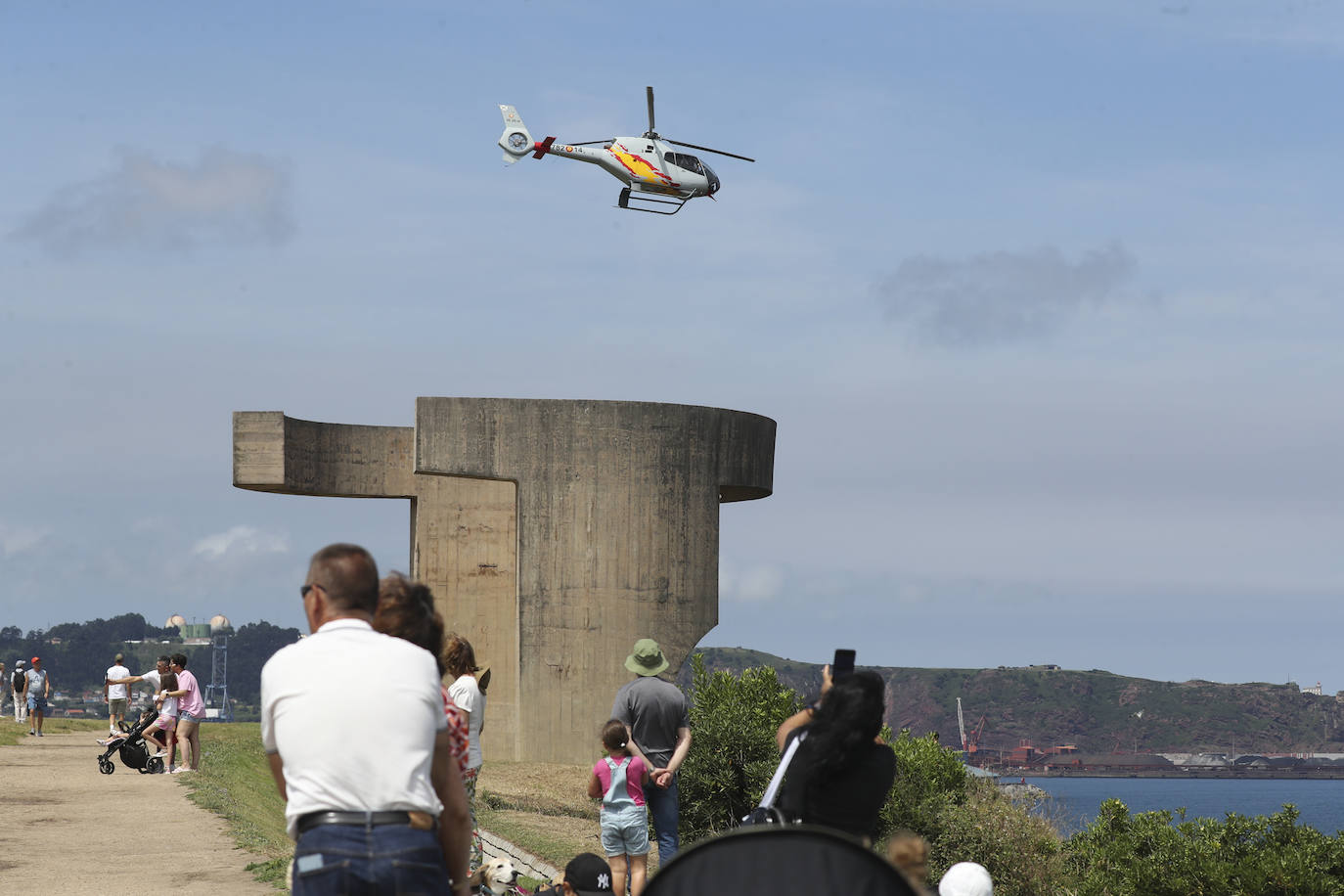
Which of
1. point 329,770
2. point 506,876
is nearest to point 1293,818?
point 506,876

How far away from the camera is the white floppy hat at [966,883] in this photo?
6.34 m

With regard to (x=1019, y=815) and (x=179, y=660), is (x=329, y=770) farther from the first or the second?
(x=1019, y=815)

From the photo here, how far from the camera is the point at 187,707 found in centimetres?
1717

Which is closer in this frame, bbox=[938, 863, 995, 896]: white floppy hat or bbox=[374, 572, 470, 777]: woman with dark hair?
bbox=[374, 572, 470, 777]: woman with dark hair

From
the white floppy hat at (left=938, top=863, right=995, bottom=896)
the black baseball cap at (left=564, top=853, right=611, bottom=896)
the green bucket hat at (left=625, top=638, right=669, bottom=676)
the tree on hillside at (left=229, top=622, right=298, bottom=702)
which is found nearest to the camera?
the white floppy hat at (left=938, top=863, right=995, bottom=896)

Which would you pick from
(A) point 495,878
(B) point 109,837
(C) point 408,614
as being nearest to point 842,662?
(C) point 408,614

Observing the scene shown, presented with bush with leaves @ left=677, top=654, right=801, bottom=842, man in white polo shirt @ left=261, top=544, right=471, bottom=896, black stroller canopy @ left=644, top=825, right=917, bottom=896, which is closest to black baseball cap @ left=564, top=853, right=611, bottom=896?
man in white polo shirt @ left=261, top=544, right=471, bottom=896

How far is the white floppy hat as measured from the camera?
6.34 meters

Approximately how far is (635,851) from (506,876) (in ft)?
3.81

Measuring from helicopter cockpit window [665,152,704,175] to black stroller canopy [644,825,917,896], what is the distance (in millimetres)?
30424

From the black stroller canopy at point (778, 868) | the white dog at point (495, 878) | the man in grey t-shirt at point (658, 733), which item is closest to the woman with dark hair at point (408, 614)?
the black stroller canopy at point (778, 868)

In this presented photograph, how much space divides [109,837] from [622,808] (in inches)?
210

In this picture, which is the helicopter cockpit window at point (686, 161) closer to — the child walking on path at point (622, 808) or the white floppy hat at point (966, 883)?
the child walking on path at point (622, 808)

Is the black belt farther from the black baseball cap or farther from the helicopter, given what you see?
the helicopter
